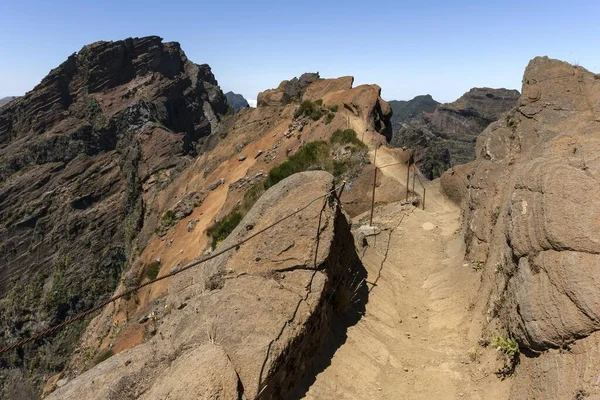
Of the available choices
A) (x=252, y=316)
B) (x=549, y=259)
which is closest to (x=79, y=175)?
(x=252, y=316)

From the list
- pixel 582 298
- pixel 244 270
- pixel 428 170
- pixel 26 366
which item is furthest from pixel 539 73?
pixel 26 366

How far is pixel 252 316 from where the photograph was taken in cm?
742

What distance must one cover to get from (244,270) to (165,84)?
384 ft

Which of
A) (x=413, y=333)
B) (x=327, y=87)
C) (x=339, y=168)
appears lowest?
(x=413, y=333)

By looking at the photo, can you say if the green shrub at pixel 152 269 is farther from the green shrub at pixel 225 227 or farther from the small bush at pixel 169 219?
the green shrub at pixel 225 227

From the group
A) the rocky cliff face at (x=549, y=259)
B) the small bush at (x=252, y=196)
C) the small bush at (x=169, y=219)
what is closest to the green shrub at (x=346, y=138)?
the small bush at (x=252, y=196)

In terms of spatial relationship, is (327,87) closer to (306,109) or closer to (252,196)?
(306,109)

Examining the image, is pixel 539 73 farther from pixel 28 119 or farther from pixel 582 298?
pixel 28 119

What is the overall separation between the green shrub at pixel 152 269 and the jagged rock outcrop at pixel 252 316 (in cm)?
1936

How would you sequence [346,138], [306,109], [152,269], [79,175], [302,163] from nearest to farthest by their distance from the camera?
[302,163] < [346,138] < [152,269] < [306,109] < [79,175]

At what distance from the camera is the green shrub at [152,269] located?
28359 millimetres

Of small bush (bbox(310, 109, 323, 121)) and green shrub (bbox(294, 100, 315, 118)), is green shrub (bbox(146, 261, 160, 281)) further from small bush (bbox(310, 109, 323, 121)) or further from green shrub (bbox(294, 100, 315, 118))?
green shrub (bbox(294, 100, 315, 118))

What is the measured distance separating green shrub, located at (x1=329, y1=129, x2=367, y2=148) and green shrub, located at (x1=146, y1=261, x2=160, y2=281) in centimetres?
1430

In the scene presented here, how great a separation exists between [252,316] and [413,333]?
4.36m
